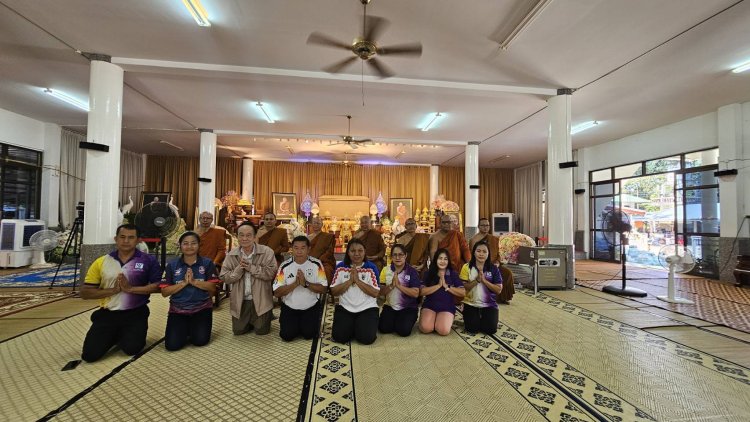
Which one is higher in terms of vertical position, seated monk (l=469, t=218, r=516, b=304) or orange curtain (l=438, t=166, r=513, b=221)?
orange curtain (l=438, t=166, r=513, b=221)

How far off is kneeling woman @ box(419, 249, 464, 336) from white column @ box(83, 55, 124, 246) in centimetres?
477

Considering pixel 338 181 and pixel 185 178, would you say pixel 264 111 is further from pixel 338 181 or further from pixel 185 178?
pixel 185 178

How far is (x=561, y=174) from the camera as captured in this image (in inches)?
226

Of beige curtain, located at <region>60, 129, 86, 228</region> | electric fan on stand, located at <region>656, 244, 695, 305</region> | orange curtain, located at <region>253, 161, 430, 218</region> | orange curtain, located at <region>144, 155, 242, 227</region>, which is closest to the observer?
electric fan on stand, located at <region>656, 244, 695, 305</region>

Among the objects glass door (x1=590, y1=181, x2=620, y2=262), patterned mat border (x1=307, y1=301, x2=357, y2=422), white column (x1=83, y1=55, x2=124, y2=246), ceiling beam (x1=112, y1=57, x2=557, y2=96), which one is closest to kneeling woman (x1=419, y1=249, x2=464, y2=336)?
patterned mat border (x1=307, y1=301, x2=357, y2=422)

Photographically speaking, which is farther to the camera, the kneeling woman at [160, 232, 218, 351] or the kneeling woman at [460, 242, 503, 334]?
the kneeling woman at [460, 242, 503, 334]

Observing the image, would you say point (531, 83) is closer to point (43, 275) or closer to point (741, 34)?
point (741, 34)

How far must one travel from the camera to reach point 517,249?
635 cm

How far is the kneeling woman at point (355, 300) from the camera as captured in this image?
3.05 m

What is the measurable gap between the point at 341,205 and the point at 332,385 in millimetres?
10808

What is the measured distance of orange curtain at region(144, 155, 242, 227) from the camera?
12336 millimetres

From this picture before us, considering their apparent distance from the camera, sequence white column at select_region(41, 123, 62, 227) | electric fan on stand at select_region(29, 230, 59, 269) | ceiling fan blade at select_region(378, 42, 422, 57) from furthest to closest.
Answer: white column at select_region(41, 123, 62, 227)
electric fan on stand at select_region(29, 230, 59, 269)
ceiling fan blade at select_region(378, 42, 422, 57)

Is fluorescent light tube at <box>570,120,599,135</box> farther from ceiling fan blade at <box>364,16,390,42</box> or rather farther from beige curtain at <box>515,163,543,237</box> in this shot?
ceiling fan blade at <box>364,16,390,42</box>

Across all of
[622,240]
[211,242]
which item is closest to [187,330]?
[211,242]
